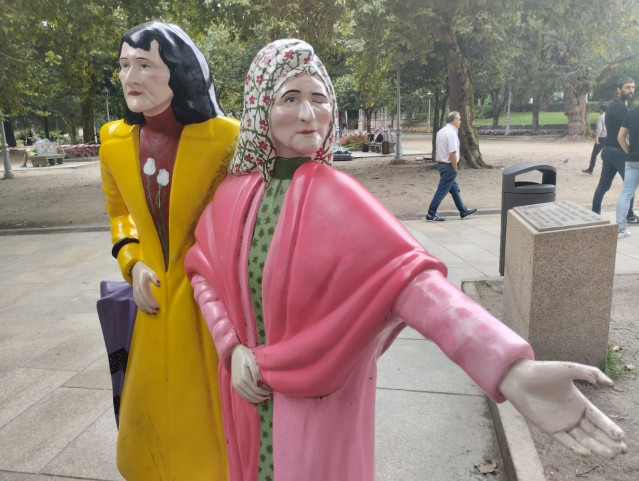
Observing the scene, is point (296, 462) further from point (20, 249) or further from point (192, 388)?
point (20, 249)

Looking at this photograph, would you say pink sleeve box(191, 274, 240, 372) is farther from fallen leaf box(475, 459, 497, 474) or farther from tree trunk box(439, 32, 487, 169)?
tree trunk box(439, 32, 487, 169)

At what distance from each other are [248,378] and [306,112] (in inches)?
26.7

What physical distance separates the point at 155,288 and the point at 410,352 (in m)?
3.01

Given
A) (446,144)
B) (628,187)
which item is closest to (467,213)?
(446,144)

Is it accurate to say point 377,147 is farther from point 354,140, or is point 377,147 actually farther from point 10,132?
point 10,132

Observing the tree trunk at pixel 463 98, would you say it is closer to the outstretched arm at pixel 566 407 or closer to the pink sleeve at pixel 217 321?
the pink sleeve at pixel 217 321

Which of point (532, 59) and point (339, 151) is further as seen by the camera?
point (339, 151)

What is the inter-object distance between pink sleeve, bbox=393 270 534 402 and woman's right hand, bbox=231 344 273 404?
0.42 m

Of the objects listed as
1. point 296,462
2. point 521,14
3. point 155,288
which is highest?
point 521,14

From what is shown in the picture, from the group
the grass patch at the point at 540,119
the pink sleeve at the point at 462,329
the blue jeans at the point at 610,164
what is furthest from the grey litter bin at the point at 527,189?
the grass patch at the point at 540,119

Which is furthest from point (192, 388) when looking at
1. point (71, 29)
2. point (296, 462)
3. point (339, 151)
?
point (339, 151)

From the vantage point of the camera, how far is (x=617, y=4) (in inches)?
509

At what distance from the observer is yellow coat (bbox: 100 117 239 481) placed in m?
1.68

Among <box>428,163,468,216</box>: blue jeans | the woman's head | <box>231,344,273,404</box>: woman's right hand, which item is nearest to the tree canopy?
<box>428,163,468,216</box>: blue jeans
